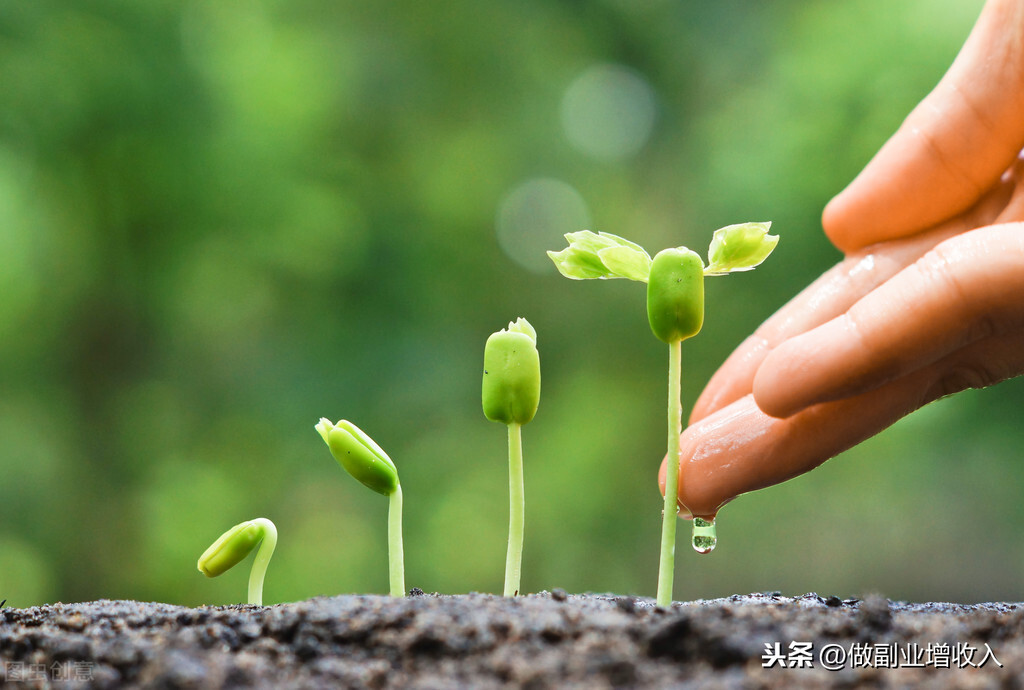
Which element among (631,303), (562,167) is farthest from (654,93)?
(631,303)

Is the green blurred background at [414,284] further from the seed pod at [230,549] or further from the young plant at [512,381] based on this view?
the young plant at [512,381]

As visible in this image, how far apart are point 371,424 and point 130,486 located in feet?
3.80

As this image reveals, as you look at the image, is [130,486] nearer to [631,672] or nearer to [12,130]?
[12,130]

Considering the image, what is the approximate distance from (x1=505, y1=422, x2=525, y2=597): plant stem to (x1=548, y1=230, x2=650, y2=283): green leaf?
0.19 meters

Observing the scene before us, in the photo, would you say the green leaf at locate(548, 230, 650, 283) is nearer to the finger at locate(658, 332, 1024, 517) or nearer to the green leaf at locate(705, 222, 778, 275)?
the green leaf at locate(705, 222, 778, 275)

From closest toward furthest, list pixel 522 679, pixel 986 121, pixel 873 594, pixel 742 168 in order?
pixel 522 679
pixel 873 594
pixel 986 121
pixel 742 168

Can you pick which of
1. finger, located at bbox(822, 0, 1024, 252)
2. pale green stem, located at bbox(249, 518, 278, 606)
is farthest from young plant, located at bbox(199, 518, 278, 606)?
finger, located at bbox(822, 0, 1024, 252)

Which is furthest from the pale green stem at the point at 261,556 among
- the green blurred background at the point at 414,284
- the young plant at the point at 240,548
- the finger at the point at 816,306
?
the green blurred background at the point at 414,284

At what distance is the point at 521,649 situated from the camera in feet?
1.81

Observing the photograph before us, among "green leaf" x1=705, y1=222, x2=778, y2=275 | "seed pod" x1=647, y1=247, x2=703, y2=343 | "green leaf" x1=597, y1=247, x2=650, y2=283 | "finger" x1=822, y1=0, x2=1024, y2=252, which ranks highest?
Result: "finger" x1=822, y1=0, x2=1024, y2=252

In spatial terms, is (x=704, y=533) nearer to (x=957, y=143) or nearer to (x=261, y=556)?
(x=261, y=556)

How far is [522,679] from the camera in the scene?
50cm

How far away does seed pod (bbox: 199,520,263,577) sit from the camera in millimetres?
854

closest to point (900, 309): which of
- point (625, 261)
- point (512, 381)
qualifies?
point (625, 261)
